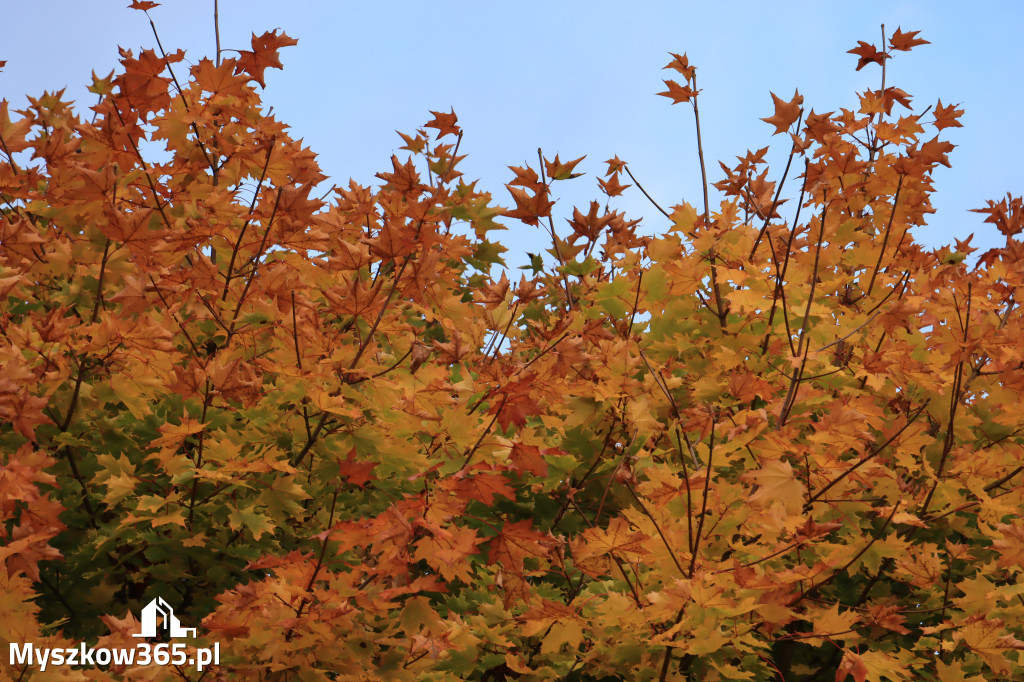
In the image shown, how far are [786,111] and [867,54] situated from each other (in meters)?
1.94

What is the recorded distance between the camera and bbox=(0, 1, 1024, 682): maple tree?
294 cm

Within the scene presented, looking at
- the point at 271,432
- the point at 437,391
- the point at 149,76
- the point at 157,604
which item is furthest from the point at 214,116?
the point at 157,604

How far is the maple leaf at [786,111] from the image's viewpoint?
11.7 ft

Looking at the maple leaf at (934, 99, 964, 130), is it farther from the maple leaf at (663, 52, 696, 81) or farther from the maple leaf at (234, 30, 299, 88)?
the maple leaf at (234, 30, 299, 88)

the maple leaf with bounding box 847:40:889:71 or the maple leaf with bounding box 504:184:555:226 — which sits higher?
the maple leaf with bounding box 847:40:889:71

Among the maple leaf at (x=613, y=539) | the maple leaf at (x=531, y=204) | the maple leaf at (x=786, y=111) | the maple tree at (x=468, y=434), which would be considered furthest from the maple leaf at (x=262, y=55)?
the maple leaf at (x=613, y=539)

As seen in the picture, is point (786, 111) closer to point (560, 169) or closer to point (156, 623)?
point (560, 169)

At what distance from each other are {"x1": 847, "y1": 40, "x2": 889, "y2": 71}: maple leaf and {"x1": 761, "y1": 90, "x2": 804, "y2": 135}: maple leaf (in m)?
1.83

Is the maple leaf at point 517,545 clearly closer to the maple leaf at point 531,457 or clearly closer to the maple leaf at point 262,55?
the maple leaf at point 531,457

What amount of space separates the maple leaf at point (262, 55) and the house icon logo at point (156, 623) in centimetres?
250

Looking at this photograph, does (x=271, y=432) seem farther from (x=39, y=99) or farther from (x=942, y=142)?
(x=39, y=99)

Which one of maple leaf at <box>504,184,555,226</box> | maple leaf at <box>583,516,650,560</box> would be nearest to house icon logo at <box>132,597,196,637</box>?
Result: maple leaf at <box>583,516,650,560</box>

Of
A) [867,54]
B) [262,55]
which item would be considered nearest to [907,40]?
[867,54]

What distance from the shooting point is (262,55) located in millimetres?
4293
